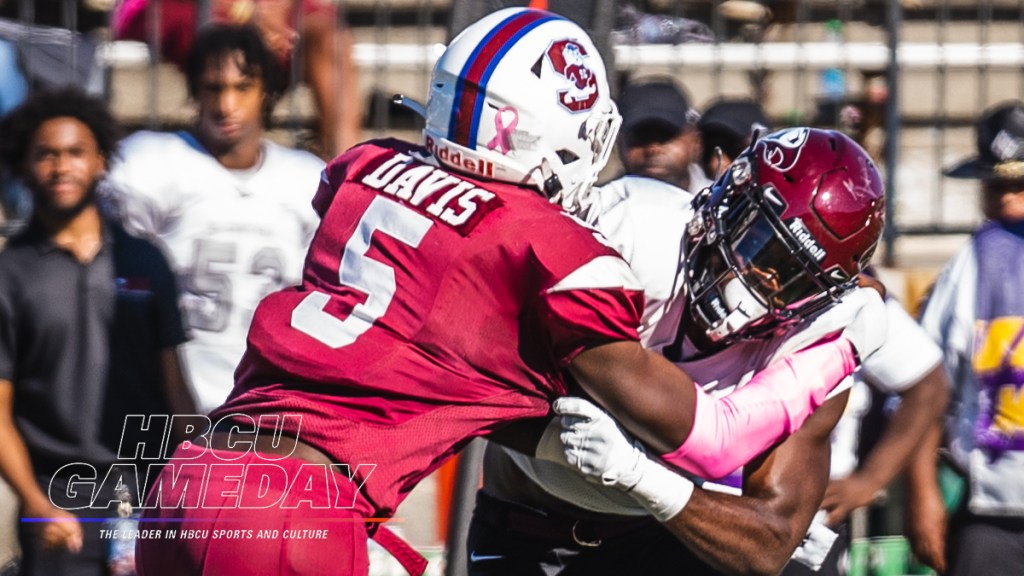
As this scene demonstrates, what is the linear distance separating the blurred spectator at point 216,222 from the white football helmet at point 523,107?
1.79m

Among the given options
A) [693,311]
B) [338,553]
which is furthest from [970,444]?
[338,553]

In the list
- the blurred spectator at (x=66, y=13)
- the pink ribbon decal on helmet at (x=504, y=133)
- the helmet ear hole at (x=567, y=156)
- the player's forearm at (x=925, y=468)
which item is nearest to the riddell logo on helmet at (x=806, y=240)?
the helmet ear hole at (x=567, y=156)

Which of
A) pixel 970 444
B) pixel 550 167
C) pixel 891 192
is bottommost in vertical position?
pixel 970 444

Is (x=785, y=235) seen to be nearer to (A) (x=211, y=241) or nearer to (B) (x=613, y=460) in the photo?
(B) (x=613, y=460)

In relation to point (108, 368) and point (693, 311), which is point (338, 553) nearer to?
point (693, 311)

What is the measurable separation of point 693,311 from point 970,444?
7.42 ft

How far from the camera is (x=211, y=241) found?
191 inches

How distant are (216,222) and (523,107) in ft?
6.65

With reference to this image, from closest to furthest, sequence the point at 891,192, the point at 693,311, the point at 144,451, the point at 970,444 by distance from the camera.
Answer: the point at 693,311 < the point at 144,451 < the point at 970,444 < the point at 891,192

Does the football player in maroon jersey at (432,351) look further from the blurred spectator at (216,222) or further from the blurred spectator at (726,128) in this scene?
the blurred spectator at (726,128)

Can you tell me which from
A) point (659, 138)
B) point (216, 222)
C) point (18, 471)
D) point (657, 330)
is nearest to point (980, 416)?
point (659, 138)

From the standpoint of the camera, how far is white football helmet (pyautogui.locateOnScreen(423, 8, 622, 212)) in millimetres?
3057

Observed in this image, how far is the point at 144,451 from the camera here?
464cm

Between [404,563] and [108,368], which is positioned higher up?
[404,563]
